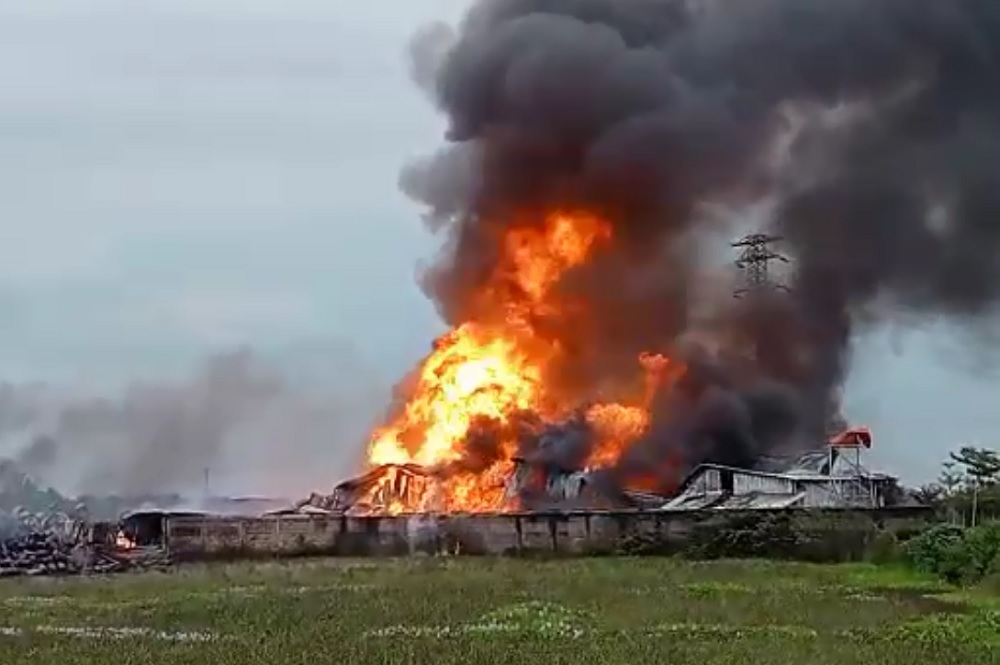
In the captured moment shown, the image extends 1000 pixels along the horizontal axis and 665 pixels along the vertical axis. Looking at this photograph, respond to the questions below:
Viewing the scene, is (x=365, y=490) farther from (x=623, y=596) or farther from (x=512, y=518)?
(x=623, y=596)

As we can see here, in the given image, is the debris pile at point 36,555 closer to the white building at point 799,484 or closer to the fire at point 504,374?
the fire at point 504,374

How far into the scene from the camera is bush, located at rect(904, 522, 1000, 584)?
3731cm

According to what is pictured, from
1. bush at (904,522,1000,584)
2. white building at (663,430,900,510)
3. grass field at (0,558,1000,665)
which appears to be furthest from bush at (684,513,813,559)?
grass field at (0,558,1000,665)

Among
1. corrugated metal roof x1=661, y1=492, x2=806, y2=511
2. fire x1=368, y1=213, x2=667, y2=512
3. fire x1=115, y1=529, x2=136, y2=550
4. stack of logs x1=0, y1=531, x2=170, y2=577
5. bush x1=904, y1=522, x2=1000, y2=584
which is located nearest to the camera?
bush x1=904, y1=522, x2=1000, y2=584

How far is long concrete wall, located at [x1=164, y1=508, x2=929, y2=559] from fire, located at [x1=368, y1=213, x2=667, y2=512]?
6.22 metres

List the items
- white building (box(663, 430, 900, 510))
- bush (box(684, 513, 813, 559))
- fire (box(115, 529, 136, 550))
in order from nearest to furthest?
bush (box(684, 513, 813, 559)) < fire (box(115, 529, 136, 550)) < white building (box(663, 430, 900, 510))

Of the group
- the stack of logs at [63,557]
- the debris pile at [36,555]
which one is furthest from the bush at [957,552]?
the debris pile at [36,555]

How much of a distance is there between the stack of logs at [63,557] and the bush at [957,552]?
24839 millimetres

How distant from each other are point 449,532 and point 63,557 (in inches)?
548

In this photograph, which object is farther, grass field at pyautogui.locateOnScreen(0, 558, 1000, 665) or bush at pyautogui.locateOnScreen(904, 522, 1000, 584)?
Answer: bush at pyautogui.locateOnScreen(904, 522, 1000, 584)

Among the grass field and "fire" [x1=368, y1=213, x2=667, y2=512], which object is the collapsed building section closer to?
"fire" [x1=368, y1=213, x2=667, y2=512]

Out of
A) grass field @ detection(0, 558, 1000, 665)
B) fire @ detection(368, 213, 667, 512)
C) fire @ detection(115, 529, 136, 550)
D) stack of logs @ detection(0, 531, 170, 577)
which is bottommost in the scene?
grass field @ detection(0, 558, 1000, 665)

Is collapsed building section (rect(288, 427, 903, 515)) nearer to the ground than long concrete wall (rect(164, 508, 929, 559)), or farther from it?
farther from it

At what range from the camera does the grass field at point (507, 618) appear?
2116cm
